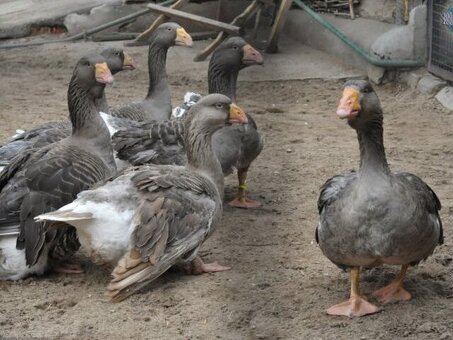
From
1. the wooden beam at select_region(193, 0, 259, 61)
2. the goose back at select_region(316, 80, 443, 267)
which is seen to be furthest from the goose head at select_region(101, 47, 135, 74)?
the goose back at select_region(316, 80, 443, 267)

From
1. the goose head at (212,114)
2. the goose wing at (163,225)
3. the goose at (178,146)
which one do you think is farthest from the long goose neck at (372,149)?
the goose at (178,146)

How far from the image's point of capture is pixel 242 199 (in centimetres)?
630

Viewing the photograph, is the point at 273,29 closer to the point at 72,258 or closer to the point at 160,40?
the point at 160,40

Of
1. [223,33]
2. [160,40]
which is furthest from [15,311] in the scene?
[223,33]

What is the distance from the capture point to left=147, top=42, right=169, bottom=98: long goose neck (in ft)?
24.0

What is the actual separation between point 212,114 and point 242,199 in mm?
1282

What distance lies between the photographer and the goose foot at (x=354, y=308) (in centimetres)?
424

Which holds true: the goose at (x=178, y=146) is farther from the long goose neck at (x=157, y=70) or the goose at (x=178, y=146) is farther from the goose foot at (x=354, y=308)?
the goose foot at (x=354, y=308)

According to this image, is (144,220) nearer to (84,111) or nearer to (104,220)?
(104,220)

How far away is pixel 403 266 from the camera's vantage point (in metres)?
4.42

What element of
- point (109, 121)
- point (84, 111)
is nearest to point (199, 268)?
point (84, 111)

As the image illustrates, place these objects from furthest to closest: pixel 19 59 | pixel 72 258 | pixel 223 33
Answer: pixel 19 59
pixel 223 33
pixel 72 258

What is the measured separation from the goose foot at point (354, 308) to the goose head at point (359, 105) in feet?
2.74

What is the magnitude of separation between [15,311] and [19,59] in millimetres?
6615
